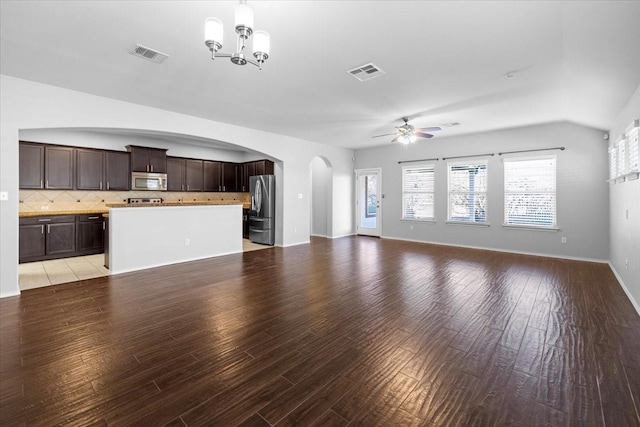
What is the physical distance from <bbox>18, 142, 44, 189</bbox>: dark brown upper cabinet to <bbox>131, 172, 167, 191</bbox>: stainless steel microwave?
1626 mm

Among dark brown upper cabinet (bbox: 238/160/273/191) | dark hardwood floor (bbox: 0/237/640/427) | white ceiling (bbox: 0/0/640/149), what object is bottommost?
dark hardwood floor (bbox: 0/237/640/427)

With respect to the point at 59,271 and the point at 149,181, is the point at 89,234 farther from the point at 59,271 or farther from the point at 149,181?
the point at 149,181

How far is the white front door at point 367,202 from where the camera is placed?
9.30 m

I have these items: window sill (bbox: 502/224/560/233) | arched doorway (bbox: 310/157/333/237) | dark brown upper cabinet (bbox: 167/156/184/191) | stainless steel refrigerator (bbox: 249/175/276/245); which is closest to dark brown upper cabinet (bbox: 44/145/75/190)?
dark brown upper cabinet (bbox: 167/156/184/191)

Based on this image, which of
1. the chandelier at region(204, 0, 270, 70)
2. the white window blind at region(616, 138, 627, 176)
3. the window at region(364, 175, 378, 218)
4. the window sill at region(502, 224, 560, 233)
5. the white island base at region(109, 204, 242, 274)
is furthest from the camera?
the window at region(364, 175, 378, 218)

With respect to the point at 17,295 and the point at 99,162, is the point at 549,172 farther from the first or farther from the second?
the point at 99,162

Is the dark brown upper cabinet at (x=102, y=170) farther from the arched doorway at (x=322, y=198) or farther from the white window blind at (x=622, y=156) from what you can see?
the white window blind at (x=622, y=156)

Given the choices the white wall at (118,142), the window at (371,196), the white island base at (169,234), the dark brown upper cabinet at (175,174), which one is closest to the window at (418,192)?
the window at (371,196)

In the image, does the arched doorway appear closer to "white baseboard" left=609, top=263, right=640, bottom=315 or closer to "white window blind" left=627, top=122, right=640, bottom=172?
"white baseboard" left=609, top=263, right=640, bottom=315

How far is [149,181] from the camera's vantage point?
7359 mm

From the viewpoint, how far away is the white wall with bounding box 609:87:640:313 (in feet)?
11.4

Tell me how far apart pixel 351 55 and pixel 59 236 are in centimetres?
675

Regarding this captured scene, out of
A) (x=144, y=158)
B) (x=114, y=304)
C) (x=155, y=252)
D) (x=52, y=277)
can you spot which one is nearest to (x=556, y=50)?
(x=114, y=304)

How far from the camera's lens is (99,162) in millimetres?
6699
